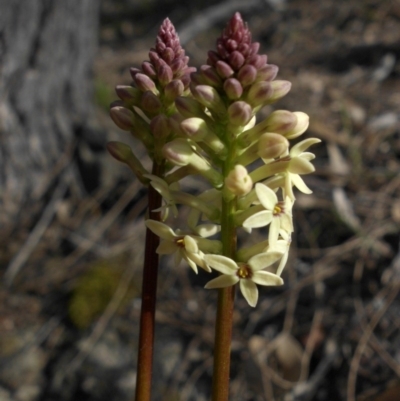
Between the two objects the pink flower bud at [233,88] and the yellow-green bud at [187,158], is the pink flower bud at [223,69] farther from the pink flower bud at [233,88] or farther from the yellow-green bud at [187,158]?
the yellow-green bud at [187,158]

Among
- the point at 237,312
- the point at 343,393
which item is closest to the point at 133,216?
the point at 237,312

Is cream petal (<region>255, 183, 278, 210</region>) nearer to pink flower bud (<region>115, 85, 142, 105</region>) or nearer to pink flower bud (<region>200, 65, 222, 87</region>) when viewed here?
pink flower bud (<region>200, 65, 222, 87</region>)

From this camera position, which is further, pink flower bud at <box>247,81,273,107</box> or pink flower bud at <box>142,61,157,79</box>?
pink flower bud at <box>142,61,157,79</box>

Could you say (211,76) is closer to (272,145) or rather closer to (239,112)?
(239,112)

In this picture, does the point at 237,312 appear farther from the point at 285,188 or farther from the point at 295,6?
the point at 295,6

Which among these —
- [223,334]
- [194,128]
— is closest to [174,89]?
[194,128]

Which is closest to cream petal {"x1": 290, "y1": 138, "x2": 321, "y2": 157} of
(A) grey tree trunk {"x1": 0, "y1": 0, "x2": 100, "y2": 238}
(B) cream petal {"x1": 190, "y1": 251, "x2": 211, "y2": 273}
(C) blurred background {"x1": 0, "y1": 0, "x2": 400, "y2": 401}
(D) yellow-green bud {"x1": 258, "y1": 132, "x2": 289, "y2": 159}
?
(D) yellow-green bud {"x1": 258, "y1": 132, "x2": 289, "y2": 159}

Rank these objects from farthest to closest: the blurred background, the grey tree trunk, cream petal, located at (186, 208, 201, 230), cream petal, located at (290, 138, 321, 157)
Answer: the grey tree trunk
the blurred background
cream petal, located at (186, 208, 201, 230)
cream petal, located at (290, 138, 321, 157)

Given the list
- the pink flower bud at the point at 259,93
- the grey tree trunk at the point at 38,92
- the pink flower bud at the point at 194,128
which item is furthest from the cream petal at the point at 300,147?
the grey tree trunk at the point at 38,92
